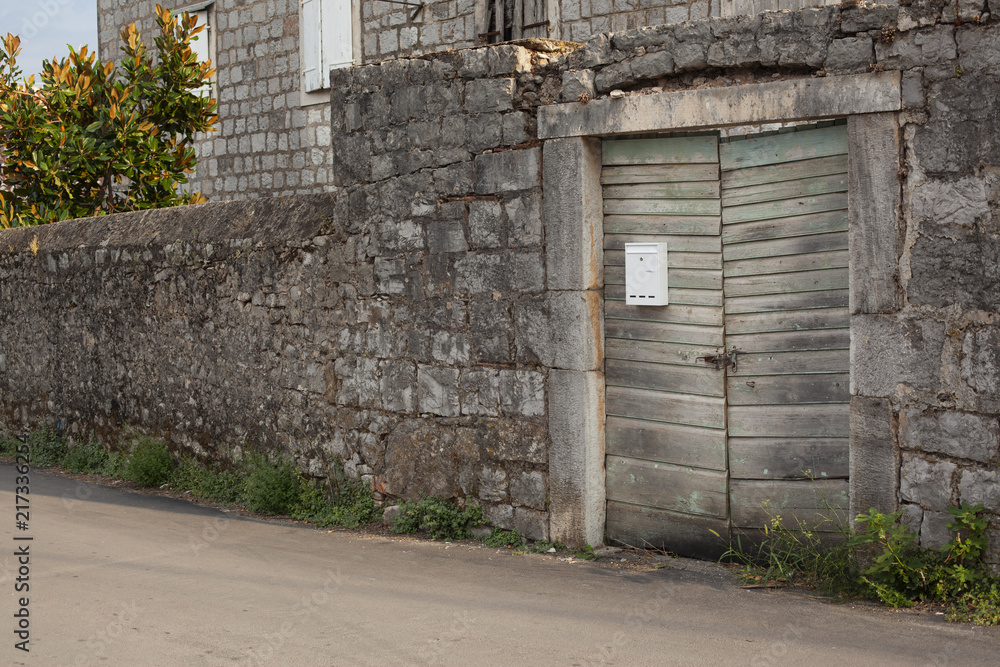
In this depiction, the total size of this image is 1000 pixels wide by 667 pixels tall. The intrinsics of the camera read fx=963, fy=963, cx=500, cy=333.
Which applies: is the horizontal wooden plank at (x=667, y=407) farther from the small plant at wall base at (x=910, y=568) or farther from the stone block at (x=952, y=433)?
the stone block at (x=952, y=433)

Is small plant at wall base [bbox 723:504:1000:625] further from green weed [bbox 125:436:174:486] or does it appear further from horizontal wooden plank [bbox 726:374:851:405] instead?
green weed [bbox 125:436:174:486]

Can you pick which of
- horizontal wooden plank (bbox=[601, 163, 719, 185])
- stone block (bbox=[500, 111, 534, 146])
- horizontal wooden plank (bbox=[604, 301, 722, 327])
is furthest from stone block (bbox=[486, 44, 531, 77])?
horizontal wooden plank (bbox=[604, 301, 722, 327])

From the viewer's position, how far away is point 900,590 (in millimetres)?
4051

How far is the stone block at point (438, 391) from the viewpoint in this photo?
5500mm

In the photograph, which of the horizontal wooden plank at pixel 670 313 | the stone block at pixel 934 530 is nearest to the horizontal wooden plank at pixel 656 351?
the horizontal wooden plank at pixel 670 313

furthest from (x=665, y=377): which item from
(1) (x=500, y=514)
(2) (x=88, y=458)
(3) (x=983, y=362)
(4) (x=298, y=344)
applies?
(2) (x=88, y=458)

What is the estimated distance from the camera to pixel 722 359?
4676mm

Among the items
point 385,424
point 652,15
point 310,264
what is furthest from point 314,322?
point 652,15

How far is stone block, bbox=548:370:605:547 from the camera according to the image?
16.4 feet

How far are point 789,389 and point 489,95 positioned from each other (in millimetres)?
2198

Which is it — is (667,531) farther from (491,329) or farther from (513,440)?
(491,329)

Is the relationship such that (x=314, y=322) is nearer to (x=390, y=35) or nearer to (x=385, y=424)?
(x=385, y=424)

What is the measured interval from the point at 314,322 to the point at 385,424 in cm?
89

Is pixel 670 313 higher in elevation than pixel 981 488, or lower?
higher
